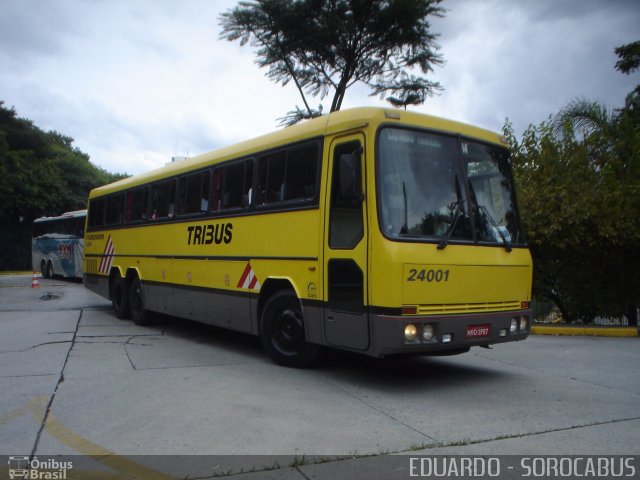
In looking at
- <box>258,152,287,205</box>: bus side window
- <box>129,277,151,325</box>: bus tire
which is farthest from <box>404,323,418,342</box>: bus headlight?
<box>129,277,151,325</box>: bus tire

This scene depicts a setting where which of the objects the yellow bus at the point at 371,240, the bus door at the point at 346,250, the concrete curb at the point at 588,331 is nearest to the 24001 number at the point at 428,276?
the yellow bus at the point at 371,240

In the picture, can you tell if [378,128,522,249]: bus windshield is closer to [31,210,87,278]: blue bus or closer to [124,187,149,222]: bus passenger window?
[124,187,149,222]: bus passenger window

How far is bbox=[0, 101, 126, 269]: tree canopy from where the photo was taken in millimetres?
42094

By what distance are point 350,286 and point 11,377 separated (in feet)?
13.5

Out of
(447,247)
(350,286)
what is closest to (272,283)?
(350,286)

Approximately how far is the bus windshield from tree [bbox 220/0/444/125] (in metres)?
14.8

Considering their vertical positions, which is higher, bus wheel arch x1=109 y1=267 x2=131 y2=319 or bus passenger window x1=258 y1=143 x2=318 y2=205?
bus passenger window x1=258 y1=143 x2=318 y2=205

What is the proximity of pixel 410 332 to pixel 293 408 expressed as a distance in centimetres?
141

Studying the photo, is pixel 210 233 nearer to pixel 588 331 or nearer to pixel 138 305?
pixel 138 305

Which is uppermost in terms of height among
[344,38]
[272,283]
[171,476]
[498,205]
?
[344,38]

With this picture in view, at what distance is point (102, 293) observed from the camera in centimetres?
1439

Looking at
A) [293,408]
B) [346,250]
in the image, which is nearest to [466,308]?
[346,250]

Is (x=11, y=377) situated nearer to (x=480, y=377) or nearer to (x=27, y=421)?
(x=27, y=421)

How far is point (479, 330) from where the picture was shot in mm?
6793
